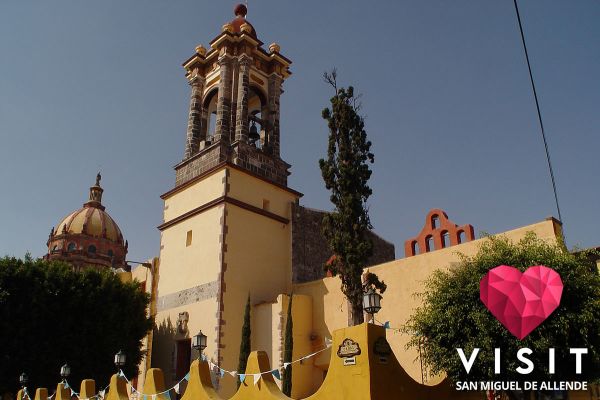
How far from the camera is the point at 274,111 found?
28.8m

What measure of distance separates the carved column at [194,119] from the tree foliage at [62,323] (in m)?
7.71

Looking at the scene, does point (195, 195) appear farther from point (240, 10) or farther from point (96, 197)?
point (96, 197)

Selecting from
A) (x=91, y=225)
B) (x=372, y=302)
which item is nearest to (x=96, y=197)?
(x=91, y=225)

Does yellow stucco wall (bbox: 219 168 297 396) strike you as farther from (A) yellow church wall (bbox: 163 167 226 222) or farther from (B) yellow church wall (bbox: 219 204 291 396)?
(A) yellow church wall (bbox: 163 167 226 222)

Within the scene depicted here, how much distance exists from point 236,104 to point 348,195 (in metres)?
10.7

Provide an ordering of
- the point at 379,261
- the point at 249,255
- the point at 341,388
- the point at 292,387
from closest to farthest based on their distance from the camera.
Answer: the point at 341,388
the point at 292,387
the point at 249,255
the point at 379,261

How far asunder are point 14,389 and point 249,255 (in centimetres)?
1125

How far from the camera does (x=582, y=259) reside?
1279 cm

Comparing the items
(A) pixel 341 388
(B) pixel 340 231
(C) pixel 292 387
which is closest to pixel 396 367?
(A) pixel 341 388

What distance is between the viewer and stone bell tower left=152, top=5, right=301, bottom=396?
22688 mm

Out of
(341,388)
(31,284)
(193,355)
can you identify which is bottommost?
(341,388)

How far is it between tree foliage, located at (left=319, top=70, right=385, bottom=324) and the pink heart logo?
6.76m

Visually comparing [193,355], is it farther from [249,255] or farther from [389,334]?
[389,334]

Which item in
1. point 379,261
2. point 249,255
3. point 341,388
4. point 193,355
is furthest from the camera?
point 379,261
